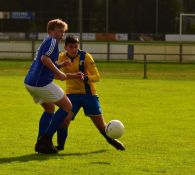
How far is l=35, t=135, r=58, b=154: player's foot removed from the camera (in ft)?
32.7

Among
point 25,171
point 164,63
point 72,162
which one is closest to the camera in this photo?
point 25,171

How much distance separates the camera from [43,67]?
31.8 feet

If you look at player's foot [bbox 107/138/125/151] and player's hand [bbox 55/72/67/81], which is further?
player's foot [bbox 107/138/125/151]

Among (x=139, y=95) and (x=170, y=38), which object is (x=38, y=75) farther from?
(x=170, y=38)

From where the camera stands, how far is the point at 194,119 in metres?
15.2

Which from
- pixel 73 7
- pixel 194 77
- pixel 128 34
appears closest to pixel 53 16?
pixel 73 7

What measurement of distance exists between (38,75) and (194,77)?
23.2 m

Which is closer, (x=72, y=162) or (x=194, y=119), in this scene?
(x=72, y=162)

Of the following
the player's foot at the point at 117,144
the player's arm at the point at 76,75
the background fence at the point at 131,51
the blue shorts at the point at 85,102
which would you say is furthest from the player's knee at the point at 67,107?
the background fence at the point at 131,51

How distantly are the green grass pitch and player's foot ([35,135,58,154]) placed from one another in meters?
0.11

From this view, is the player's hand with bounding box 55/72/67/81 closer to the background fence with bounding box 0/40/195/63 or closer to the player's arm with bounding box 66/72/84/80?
the player's arm with bounding box 66/72/84/80

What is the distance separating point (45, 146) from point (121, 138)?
2.29 m

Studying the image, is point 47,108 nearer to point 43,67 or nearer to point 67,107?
point 67,107

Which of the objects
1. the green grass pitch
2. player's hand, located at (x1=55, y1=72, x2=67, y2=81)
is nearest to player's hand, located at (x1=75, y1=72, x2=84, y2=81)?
player's hand, located at (x1=55, y1=72, x2=67, y2=81)
